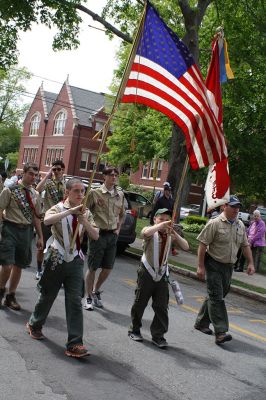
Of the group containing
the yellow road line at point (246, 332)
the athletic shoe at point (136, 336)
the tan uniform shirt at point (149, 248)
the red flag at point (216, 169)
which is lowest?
the yellow road line at point (246, 332)

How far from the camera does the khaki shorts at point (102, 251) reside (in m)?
7.21

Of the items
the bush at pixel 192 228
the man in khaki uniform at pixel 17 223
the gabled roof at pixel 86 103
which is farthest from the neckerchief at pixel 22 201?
the gabled roof at pixel 86 103

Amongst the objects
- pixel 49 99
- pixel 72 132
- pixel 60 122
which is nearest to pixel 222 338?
pixel 72 132

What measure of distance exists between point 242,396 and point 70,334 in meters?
1.74

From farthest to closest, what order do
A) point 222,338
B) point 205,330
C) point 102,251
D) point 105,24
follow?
point 105,24 < point 102,251 < point 205,330 < point 222,338

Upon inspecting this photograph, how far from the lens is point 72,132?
5228 cm

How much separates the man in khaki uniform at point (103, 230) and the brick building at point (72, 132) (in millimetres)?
39749

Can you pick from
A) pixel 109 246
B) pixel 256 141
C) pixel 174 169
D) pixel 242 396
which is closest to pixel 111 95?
pixel 256 141

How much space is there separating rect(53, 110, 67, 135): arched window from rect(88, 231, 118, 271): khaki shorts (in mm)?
48602

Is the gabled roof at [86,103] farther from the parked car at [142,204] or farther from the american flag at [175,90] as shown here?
the american flag at [175,90]

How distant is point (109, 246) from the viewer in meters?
7.35

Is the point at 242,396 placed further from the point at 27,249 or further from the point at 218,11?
the point at 218,11

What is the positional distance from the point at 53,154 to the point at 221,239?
50426mm

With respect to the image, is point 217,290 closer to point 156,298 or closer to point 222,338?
point 222,338
